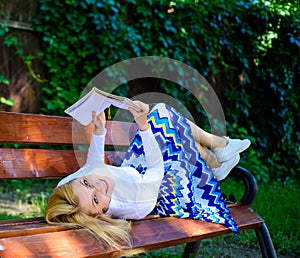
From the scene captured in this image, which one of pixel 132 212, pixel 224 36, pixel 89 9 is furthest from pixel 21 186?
pixel 224 36

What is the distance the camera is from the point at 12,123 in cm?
195

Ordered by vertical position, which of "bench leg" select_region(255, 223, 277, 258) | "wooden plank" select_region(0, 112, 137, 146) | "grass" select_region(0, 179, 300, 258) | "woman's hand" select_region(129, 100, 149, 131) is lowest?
"grass" select_region(0, 179, 300, 258)

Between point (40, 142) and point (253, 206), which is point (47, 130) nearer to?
point (40, 142)

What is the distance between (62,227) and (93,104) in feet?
1.94

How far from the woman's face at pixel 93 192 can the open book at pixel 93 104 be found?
0.30 metres

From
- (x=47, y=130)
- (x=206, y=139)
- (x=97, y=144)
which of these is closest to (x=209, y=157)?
(x=206, y=139)

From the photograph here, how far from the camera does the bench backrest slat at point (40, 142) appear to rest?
194cm

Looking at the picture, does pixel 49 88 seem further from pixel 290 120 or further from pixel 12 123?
pixel 290 120

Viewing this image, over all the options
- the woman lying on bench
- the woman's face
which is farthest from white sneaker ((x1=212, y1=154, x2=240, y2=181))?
the woman's face

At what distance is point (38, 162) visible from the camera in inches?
81.3

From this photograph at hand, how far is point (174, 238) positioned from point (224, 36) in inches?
167

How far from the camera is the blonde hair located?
5.34 feet

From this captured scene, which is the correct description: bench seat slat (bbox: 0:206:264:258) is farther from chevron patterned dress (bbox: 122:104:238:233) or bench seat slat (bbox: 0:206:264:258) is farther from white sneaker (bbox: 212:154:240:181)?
white sneaker (bbox: 212:154:240:181)

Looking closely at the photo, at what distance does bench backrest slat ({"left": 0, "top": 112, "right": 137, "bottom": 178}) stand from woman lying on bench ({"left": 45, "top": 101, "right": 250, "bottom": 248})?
0.32 feet
